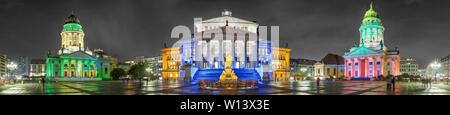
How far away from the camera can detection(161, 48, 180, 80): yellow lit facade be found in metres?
90.3

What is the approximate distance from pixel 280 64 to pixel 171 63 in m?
32.2

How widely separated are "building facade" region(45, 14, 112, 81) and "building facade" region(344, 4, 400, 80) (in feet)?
275

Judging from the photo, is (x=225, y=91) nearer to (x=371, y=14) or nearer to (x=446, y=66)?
(x=371, y=14)

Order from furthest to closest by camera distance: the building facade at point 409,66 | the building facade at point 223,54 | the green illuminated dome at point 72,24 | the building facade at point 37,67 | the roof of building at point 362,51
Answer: the building facade at point 409,66 → the building facade at point 37,67 → the green illuminated dome at point 72,24 → the roof of building at point 362,51 → the building facade at point 223,54

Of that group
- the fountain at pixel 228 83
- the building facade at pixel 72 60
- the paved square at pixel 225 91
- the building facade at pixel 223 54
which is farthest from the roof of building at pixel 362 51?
the building facade at pixel 72 60

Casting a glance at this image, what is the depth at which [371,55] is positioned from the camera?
93.1 metres

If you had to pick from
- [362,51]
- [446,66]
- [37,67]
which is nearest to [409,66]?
[446,66]

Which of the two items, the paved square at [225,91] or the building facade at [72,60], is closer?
the paved square at [225,91]

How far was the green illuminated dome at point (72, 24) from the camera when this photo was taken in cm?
10825

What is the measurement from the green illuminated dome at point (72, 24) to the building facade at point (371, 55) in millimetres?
91284

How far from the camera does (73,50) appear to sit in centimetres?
10981

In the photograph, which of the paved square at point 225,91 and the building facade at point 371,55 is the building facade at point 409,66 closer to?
the building facade at point 371,55

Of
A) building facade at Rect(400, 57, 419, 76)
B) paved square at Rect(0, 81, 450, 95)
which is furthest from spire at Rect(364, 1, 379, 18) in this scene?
building facade at Rect(400, 57, 419, 76)
